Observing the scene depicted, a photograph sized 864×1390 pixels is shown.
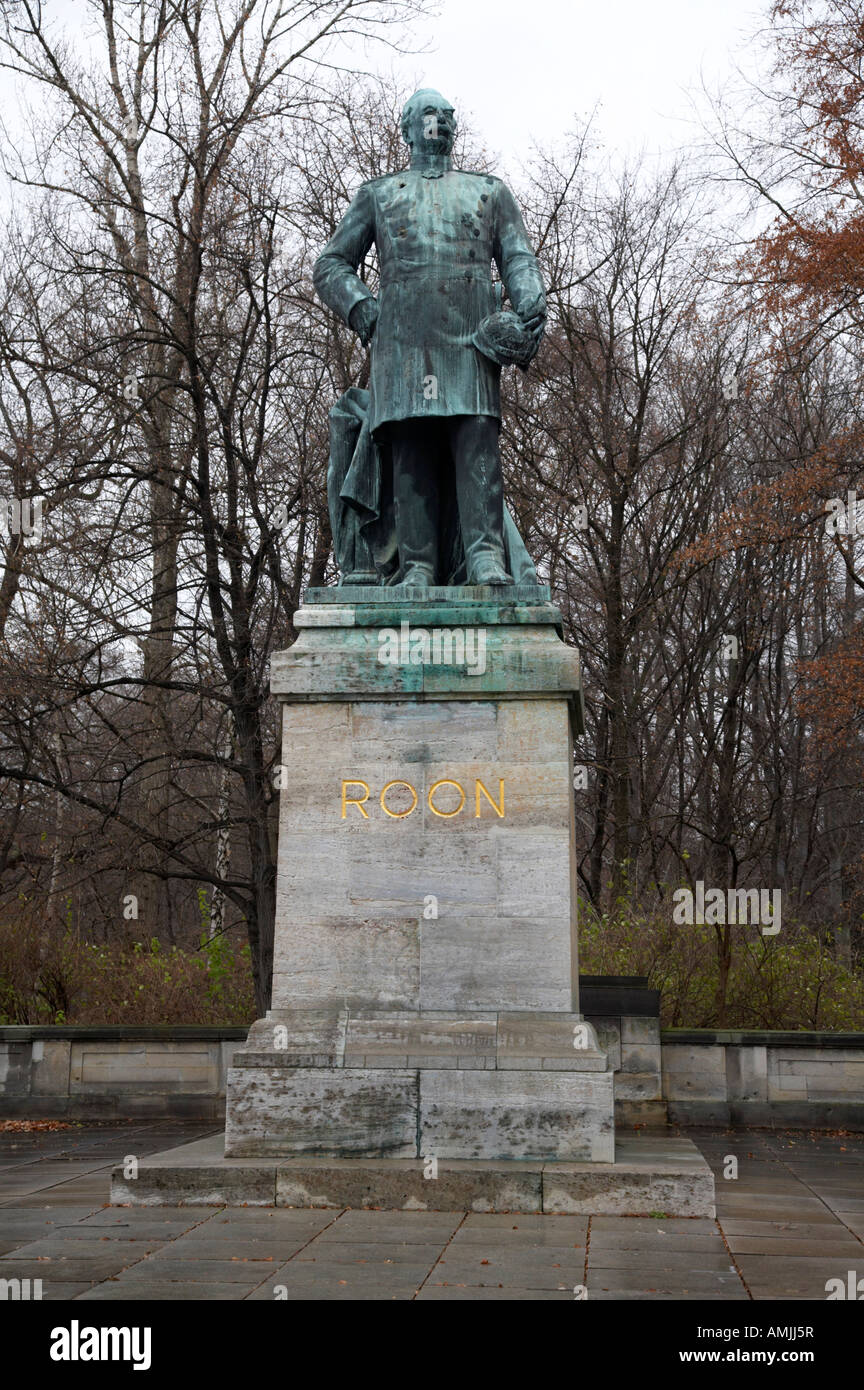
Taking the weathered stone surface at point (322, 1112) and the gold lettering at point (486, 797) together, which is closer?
the weathered stone surface at point (322, 1112)

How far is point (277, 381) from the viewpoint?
61.5 feet

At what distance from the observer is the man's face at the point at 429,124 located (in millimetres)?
8766

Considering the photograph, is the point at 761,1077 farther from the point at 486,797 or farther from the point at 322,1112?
the point at 322,1112

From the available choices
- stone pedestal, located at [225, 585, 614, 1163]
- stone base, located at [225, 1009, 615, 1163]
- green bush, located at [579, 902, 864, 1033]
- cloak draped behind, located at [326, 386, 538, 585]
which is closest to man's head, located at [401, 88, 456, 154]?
cloak draped behind, located at [326, 386, 538, 585]

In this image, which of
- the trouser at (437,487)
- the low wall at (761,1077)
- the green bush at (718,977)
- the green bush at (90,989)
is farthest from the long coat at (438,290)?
the green bush at (90,989)

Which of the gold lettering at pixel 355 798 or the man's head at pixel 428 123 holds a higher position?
the man's head at pixel 428 123

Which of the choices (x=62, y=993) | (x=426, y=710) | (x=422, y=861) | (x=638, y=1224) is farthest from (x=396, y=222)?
(x=62, y=993)

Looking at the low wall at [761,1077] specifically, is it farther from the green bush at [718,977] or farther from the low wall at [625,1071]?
the green bush at [718,977]

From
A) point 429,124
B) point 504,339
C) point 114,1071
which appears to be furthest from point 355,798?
point 114,1071

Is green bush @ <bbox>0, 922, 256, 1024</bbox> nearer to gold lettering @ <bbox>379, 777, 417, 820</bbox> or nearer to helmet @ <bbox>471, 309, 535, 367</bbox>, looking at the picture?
gold lettering @ <bbox>379, 777, 417, 820</bbox>

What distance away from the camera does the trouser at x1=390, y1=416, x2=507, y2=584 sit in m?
8.56

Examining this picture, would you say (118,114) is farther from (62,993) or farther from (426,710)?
(426,710)

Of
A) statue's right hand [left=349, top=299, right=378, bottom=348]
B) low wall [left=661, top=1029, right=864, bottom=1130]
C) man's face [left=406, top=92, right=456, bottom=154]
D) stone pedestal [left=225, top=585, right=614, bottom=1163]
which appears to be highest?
man's face [left=406, top=92, right=456, bottom=154]

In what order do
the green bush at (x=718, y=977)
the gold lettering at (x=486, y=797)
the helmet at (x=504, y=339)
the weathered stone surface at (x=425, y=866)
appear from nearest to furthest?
the weathered stone surface at (x=425, y=866) < the gold lettering at (x=486, y=797) < the helmet at (x=504, y=339) < the green bush at (x=718, y=977)
